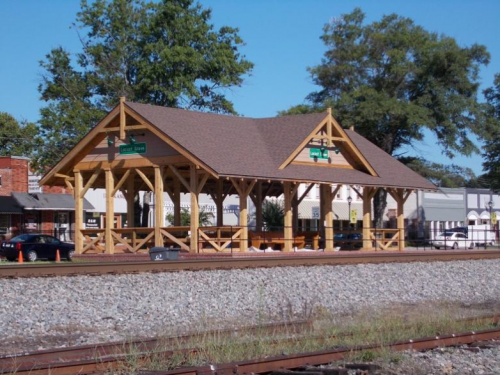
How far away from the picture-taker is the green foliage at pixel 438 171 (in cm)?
6034

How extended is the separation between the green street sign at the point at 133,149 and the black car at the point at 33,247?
697cm

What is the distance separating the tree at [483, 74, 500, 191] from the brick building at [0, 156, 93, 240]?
99.4 ft

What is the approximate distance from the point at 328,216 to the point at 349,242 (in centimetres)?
383

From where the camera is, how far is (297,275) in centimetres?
2284

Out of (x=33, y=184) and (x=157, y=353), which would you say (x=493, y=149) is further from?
(x=157, y=353)

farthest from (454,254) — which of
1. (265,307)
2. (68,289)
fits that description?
(68,289)

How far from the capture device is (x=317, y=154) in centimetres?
3797

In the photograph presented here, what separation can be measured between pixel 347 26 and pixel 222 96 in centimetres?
1579

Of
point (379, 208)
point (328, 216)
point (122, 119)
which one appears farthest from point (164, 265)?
point (379, 208)

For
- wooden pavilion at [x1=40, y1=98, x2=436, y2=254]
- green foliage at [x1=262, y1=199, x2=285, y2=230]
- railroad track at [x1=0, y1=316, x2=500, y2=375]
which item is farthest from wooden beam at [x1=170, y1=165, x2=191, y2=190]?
green foliage at [x1=262, y1=199, x2=285, y2=230]

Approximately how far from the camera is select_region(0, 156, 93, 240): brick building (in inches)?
2051

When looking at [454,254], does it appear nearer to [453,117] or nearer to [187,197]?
[453,117]

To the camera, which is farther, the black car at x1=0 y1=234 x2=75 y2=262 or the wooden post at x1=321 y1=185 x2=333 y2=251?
the black car at x1=0 y1=234 x2=75 y2=262

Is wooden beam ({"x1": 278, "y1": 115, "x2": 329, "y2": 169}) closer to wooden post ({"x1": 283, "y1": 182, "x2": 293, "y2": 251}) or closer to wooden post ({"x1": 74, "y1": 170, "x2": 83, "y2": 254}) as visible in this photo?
wooden post ({"x1": 283, "y1": 182, "x2": 293, "y2": 251})
